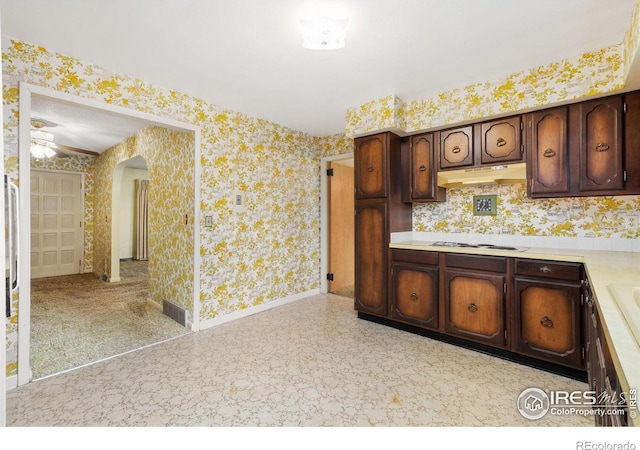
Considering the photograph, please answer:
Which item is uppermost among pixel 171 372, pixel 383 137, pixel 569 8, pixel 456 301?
pixel 569 8

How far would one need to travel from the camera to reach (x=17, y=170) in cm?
210

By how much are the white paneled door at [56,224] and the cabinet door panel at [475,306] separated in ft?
22.3

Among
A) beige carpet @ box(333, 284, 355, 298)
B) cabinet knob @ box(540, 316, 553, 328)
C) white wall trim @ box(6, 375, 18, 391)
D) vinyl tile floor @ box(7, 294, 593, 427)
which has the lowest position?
vinyl tile floor @ box(7, 294, 593, 427)

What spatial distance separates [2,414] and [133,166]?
7.16 meters

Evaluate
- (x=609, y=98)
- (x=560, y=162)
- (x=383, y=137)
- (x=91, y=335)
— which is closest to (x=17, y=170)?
Result: (x=91, y=335)

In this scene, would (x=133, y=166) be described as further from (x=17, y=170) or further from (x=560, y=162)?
(x=560, y=162)

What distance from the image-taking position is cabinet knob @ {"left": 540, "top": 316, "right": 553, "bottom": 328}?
226 cm

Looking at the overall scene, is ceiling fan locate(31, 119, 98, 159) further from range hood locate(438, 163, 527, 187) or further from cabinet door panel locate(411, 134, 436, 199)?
range hood locate(438, 163, 527, 187)

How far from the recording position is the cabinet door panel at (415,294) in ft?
9.39

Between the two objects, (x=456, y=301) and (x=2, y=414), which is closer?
(x=2, y=414)

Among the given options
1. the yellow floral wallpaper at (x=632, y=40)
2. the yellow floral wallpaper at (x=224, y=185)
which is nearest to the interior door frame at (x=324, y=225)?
the yellow floral wallpaper at (x=224, y=185)

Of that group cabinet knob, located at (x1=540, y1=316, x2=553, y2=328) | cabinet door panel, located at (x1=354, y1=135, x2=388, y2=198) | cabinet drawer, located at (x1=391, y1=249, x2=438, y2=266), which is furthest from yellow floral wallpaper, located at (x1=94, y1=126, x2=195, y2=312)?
cabinet knob, located at (x1=540, y1=316, x2=553, y2=328)

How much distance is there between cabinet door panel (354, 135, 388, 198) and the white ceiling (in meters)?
0.53

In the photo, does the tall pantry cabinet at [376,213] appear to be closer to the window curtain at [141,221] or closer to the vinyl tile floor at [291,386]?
the vinyl tile floor at [291,386]
